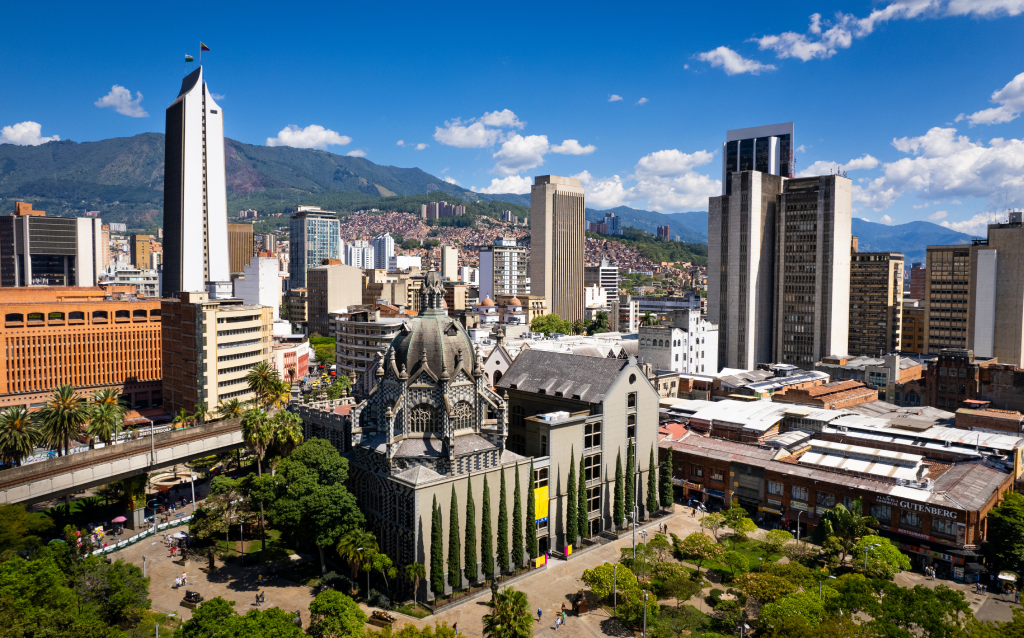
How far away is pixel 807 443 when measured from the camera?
92.5 metres

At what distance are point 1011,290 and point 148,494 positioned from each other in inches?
7451

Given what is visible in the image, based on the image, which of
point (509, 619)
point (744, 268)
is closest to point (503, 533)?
point (509, 619)

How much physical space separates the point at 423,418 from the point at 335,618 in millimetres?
23271

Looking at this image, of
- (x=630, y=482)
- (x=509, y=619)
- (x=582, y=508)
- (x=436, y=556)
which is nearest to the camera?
(x=509, y=619)

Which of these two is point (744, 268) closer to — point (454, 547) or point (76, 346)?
point (454, 547)

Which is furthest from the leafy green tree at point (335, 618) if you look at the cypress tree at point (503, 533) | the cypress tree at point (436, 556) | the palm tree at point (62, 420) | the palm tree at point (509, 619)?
the palm tree at point (62, 420)

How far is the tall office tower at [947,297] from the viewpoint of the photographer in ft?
584

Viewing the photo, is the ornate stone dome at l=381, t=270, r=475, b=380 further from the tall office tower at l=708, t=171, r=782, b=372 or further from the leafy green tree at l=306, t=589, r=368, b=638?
the tall office tower at l=708, t=171, r=782, b=372

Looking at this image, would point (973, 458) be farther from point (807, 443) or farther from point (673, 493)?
point (673, 493)

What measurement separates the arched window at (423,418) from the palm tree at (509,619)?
20.4 meters

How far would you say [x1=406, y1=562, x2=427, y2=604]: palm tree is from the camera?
6053cm

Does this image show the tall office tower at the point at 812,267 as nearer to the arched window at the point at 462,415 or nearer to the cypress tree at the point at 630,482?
the cypress tree at the point at 630,482

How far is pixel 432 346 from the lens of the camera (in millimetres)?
69938

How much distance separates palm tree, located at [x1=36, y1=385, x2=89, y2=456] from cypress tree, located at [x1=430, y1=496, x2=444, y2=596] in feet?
168
